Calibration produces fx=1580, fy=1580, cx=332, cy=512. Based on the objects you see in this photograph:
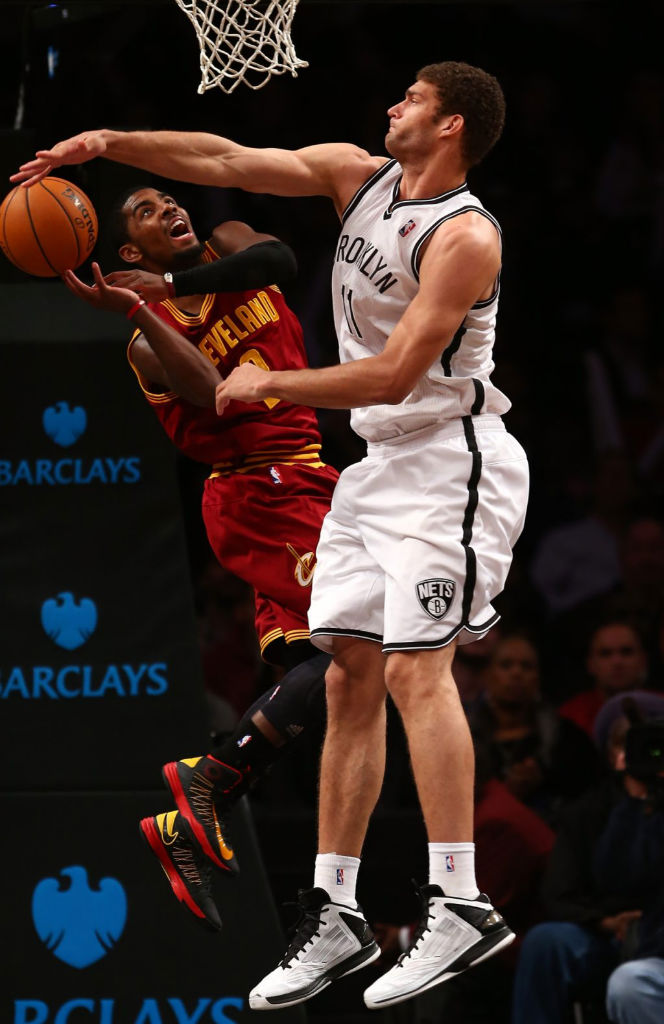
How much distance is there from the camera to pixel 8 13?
6.95m

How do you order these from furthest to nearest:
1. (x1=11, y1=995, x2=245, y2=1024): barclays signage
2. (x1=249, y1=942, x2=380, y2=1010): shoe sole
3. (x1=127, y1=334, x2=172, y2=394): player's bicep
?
1. (x1=11, y1=995, x2=245, y2=1024): barclays signage
2. (x1=127, y1=334, x2=172, y2=394): player's bicep
3. (x1=249, y1=942, x2=380, y2=1010): shoe sole

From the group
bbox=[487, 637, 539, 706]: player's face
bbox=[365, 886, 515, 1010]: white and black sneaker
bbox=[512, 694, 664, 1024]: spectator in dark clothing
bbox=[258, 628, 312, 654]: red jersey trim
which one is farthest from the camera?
bbox=[487, 637, 539, 706]: player's face

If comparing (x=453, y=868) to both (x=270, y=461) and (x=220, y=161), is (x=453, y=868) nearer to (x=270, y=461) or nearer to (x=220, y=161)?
(x=270, y=461)

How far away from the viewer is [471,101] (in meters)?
4.63

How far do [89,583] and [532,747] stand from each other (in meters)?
2.21

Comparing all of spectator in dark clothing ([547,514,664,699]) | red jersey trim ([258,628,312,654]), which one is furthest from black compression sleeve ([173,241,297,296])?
spectator in dark clothing ([547,514,664,699])

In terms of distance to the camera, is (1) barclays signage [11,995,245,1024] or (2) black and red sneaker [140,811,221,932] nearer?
(2) black and red sneaker [140,811,221,932]

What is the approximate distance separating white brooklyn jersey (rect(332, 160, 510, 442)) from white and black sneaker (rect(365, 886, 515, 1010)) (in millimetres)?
1384

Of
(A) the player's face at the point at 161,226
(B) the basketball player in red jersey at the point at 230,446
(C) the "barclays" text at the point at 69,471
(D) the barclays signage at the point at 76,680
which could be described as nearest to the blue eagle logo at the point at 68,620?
(D) the barclays signage at the point at 76,680

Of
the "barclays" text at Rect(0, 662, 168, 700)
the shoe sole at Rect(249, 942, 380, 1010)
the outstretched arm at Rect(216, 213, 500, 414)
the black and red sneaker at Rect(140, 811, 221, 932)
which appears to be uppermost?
the outstretched arm at Rect(216, 213, 500, 414)

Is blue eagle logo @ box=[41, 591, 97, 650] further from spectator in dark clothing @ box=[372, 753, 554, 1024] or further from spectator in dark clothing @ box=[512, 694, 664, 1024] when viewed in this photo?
spectator in dark clothing @ box=[512, 694, 664, 1024]

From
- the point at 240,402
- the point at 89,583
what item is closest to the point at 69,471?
the point at 89,583

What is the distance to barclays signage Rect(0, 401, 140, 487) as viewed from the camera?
6820 mm

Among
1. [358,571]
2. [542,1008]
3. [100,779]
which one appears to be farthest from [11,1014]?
[358,571]
